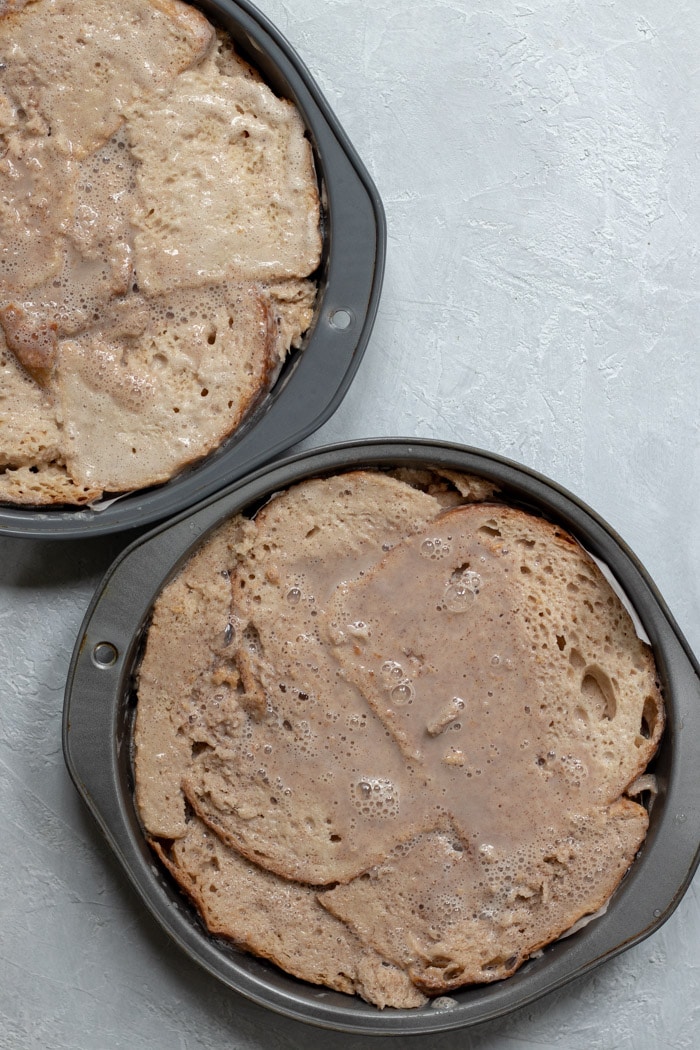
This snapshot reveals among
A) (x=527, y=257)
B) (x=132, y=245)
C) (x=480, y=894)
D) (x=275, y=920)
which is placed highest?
(x=527, y=257)

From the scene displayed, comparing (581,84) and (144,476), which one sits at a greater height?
(581,84)

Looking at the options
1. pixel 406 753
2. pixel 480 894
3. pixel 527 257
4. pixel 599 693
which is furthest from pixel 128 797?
pixel 527 257

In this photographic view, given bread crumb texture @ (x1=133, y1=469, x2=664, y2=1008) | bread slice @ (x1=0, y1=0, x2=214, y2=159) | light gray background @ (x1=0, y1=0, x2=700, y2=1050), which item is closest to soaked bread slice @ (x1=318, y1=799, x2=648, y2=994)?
bread crumb texture @ (x1=133, y1=469, x2=664, y2=1008)

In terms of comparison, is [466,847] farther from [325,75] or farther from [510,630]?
[325,75]

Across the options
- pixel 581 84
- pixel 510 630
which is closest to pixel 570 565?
pixel 510 630

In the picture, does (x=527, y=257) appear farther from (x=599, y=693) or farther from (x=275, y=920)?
(x=275, y=920)
